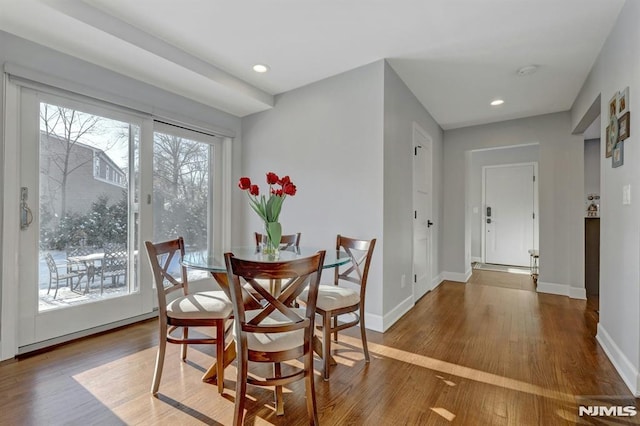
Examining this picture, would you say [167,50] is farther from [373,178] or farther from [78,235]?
[373,178]

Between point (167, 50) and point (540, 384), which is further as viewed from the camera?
point (167, 50)

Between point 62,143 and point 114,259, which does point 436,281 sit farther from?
point 62,143

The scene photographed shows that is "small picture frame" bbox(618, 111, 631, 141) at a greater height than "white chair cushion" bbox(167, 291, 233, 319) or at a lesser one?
greater

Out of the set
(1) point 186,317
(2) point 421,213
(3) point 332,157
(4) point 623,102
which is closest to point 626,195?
(4) point 623,102

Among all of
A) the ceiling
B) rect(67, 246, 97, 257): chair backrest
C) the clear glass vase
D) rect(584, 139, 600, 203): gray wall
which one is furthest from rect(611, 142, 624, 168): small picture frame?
rect(67, 246, 97, 257): chair backrest

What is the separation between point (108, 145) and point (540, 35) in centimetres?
371

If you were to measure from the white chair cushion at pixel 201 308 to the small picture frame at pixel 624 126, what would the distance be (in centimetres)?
271

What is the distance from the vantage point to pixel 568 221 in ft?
12.7

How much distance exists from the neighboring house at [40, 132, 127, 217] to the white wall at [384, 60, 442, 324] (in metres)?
2.48

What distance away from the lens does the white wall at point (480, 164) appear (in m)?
5.51

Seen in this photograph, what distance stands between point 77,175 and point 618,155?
4074mm

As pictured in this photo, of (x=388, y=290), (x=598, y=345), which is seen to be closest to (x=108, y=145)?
(x=388, y=290)

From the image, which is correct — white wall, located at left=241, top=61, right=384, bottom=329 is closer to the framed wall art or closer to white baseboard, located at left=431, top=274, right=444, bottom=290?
the framed wall art

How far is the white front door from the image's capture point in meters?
2.23
